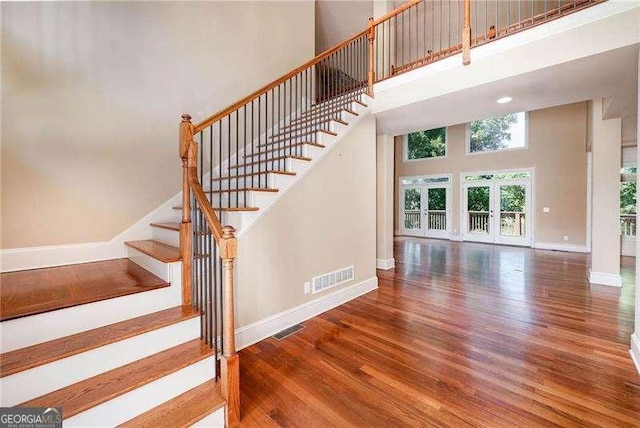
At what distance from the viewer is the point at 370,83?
3920mm

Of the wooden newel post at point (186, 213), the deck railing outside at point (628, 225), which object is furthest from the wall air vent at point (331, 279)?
the deck railing outside at point (628, 225)

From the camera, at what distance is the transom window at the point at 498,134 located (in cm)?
775

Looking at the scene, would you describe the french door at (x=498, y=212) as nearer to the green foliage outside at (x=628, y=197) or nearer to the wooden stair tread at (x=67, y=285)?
the green foliage outside at (x=628, y=197)

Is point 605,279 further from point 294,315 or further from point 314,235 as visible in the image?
point 294,315

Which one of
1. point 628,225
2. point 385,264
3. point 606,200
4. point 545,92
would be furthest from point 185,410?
point 628,225

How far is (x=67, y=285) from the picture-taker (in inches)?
78.6

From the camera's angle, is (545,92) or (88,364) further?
(545,92)

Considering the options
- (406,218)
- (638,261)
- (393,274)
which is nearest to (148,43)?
(393,274)

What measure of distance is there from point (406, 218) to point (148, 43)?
9.14m

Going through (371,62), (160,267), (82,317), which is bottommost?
(82,317)

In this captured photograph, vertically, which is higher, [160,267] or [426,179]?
[426,179]

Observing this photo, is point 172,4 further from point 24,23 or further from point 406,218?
point 406,218

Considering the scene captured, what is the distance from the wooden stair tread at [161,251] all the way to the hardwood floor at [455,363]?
103 cm

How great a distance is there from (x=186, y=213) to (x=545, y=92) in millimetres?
4250
